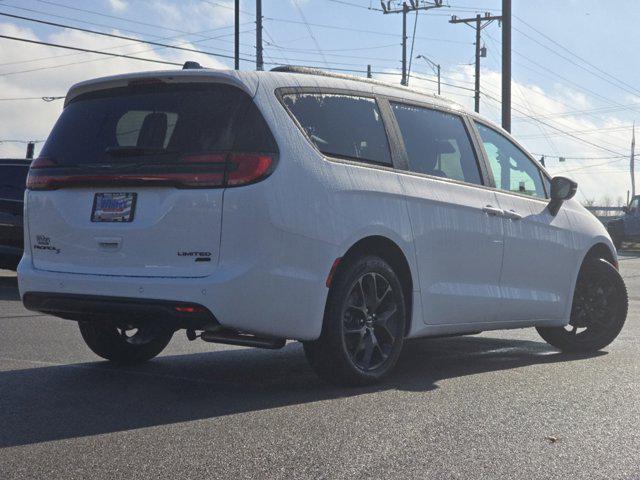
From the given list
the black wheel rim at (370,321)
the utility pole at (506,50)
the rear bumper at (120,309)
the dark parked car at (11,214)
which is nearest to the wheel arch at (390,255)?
the black wheel rim at (370,321)

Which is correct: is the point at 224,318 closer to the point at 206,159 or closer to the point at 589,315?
the point at 206,159

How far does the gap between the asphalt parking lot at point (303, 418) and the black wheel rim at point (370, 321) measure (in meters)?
0.21

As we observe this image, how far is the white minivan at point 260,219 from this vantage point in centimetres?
555

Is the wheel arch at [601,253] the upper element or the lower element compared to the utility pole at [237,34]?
lower

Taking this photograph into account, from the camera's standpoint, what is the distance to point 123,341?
23.4ft

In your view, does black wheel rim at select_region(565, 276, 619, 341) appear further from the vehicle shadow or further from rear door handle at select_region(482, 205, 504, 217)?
rear door handle at select_region(482, 205, 504, 217)

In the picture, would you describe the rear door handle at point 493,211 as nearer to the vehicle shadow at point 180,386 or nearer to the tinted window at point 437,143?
the tinted window at point 437,143

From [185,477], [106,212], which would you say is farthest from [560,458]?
[106,212]

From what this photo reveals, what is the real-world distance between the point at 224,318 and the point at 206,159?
858mm

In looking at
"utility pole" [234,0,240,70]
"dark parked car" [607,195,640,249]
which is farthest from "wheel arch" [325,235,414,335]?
"utility pole" [234,0,240,70]

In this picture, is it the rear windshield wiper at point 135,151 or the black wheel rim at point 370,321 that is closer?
the rear windshield wiper at point 135,151

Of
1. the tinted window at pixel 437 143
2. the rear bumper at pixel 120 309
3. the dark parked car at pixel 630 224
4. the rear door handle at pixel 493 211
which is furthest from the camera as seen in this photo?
the dark parked car at pixel 630 224

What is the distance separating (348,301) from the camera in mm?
6059

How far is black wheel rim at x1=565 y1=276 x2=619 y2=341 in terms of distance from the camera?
27.9 ft
